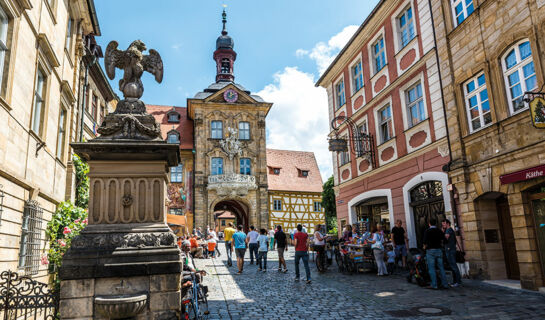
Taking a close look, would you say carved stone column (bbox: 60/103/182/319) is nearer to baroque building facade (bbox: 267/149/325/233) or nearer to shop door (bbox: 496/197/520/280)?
shop door (bbox: 496/197/520/280)

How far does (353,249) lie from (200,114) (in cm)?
2273

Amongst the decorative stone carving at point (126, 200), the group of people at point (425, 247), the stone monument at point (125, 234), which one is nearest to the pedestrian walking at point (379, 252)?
the group of people at point (425, 247)

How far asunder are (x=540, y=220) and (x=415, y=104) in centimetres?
579

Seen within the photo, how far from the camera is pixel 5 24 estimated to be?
7.82 m

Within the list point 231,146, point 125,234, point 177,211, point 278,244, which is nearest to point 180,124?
point 231,146

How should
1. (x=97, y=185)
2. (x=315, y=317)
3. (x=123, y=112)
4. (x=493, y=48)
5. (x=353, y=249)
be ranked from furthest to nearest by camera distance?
(x=353, y=249) → (x=493, y=48) → (x=315, y=317) → (x=123, y=112) → (x=97, y=185)

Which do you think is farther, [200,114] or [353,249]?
[200,114]

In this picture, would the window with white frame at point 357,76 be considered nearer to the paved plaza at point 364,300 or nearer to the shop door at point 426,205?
the shop door at point 426,205

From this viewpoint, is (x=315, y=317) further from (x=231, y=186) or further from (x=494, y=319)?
(x=231, y=186)

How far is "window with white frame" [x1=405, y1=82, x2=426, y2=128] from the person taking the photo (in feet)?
42.3

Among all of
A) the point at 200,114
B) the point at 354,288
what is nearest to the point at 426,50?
the point at 354,288

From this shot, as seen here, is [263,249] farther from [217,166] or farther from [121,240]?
[217,166]

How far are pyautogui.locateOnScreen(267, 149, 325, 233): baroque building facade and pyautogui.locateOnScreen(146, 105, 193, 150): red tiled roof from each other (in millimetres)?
7759

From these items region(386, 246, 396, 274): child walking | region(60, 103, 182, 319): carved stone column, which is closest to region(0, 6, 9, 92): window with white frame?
region(60, 103, 182, 319): carved stone column
